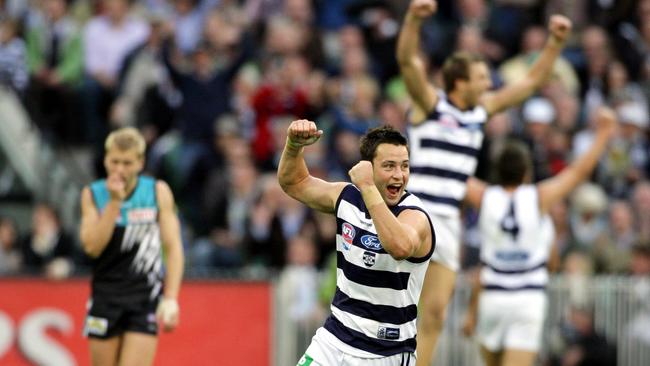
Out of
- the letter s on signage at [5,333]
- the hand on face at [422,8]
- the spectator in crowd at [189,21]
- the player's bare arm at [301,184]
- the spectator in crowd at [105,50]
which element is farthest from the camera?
the spectator in crowd at [189,21]

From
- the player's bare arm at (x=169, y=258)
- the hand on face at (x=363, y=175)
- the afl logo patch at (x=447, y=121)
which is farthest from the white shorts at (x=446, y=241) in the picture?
the hand on face at (x=363, y=175)

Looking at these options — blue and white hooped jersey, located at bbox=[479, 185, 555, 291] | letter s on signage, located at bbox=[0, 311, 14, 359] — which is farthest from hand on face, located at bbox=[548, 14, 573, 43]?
letter s on signage, located at bbox=[0, 311, 14, 359]

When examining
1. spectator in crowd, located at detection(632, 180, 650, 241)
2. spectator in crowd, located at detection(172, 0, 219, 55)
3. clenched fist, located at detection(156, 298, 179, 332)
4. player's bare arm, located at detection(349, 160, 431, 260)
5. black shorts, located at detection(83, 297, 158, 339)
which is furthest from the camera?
spectator in crowd, located at detection(172, 0, 219, 55)

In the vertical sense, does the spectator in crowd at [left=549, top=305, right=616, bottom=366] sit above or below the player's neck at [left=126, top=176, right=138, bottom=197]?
below

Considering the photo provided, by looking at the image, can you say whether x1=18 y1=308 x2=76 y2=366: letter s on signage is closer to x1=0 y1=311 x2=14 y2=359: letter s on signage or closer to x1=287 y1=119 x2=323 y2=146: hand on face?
x1=0 y1=311 x2=14 y2=359: letter s on signage

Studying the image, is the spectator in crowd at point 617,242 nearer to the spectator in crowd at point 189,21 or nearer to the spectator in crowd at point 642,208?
the spectator in crowd at point 642,208

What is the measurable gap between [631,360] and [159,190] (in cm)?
735

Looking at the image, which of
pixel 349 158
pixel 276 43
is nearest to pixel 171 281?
A: pixel 349 158

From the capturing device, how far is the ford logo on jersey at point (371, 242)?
9.34m

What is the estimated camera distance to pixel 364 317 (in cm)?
942

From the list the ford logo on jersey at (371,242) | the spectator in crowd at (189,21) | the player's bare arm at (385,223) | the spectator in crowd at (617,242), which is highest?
the spectator in crowd at (189,21)

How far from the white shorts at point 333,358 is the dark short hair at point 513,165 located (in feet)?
13.2

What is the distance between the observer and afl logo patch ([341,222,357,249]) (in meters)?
9.42

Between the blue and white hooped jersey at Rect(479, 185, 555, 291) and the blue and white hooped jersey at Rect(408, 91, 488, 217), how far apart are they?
126cm
